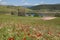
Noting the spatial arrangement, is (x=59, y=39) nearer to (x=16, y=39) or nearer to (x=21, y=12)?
(x=16, y=39)

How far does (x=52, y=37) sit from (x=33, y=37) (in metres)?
0.65

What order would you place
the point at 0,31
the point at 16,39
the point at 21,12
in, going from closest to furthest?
1. the point at 16,39
2. the point at 0,31
3. the point at 21,12

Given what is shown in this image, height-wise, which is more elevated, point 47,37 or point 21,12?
point 47,37

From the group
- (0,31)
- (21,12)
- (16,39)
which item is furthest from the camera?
(21,12)

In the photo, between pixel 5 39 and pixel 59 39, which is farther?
pixel 59 39

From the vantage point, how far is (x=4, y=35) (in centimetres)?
528

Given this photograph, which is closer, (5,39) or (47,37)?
(5,39)

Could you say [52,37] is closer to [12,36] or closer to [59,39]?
[59,39]

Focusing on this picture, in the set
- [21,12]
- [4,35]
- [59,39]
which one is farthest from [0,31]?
[21,12]

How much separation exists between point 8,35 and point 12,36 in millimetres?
110

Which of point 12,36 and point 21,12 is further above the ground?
point 12,36

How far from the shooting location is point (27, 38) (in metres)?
5.12

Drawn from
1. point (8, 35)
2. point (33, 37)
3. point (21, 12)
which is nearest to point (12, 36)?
point (8, 35)

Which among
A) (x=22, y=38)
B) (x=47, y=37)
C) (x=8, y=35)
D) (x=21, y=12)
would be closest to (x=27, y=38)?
(x=22, y=38)
